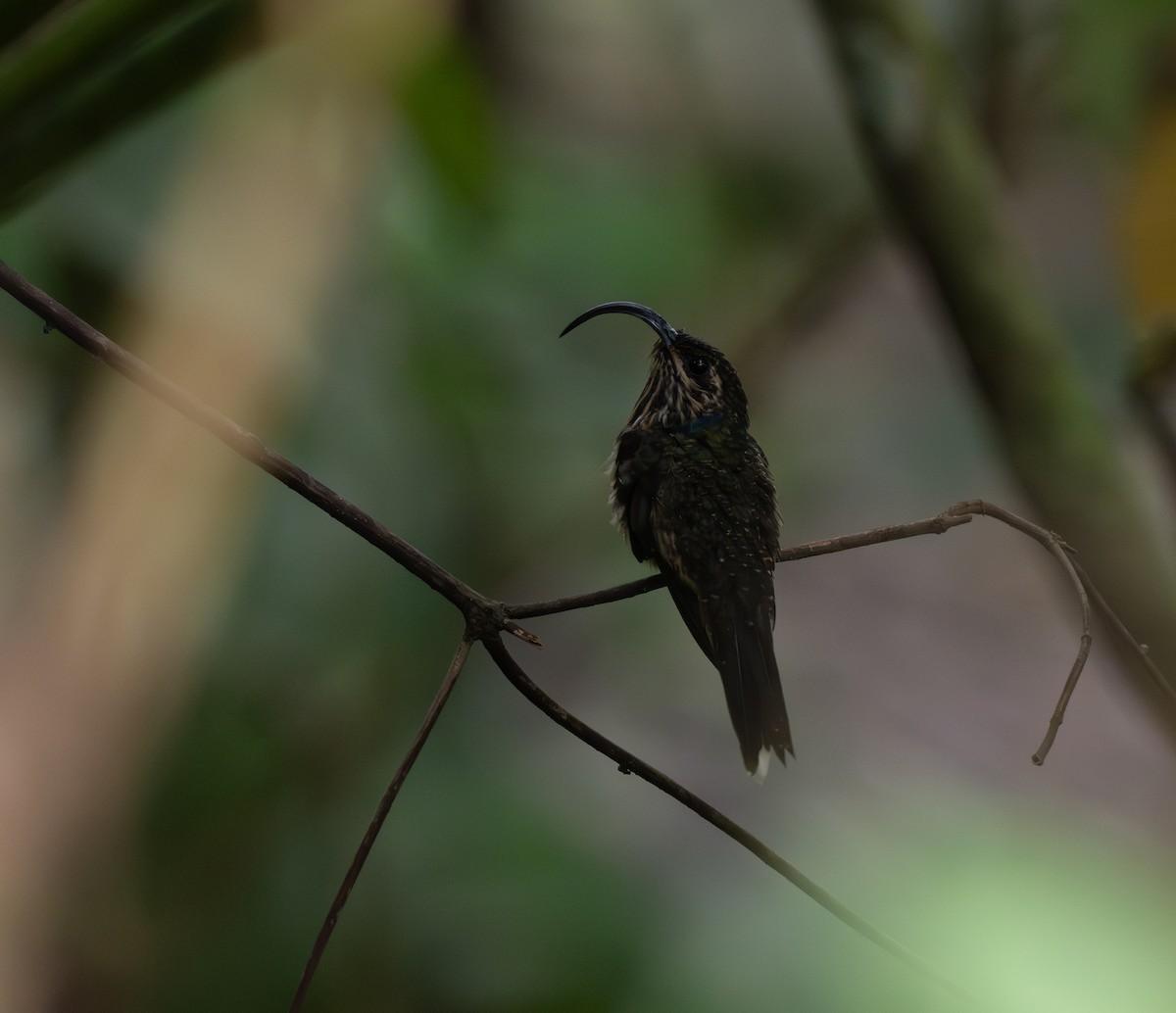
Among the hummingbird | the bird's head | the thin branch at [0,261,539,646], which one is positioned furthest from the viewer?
the bird's head

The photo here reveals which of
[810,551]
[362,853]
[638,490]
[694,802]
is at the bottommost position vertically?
[362,853]

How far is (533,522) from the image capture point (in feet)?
6.14

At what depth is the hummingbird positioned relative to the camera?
0.93 metres

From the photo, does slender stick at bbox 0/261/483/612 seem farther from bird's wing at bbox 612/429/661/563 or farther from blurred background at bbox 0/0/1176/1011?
bird's wing at bbox 612/429/661/563

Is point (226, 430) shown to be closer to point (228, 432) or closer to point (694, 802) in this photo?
point (228, 432)

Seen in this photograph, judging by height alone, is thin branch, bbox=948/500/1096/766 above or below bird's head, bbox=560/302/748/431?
below

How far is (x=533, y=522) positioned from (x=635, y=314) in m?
0.66

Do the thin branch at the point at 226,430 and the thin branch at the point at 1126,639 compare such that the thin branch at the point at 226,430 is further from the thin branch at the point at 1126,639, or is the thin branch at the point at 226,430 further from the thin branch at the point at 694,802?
the thin branch at the point at 1126,639

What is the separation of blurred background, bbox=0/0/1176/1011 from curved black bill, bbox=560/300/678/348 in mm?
306

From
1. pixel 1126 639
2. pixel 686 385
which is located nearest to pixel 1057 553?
pixel 1126 639

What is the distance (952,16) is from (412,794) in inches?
65.5

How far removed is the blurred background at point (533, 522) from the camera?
145 centimetres

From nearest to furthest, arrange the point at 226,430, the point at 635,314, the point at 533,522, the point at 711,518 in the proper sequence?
the point at 226,430, the point at 711,518, the point at 635,314, the point at 533,522

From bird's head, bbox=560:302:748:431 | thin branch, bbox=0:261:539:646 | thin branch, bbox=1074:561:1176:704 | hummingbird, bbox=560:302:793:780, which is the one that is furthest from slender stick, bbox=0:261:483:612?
bird's head, bbox=560:302:748:431
